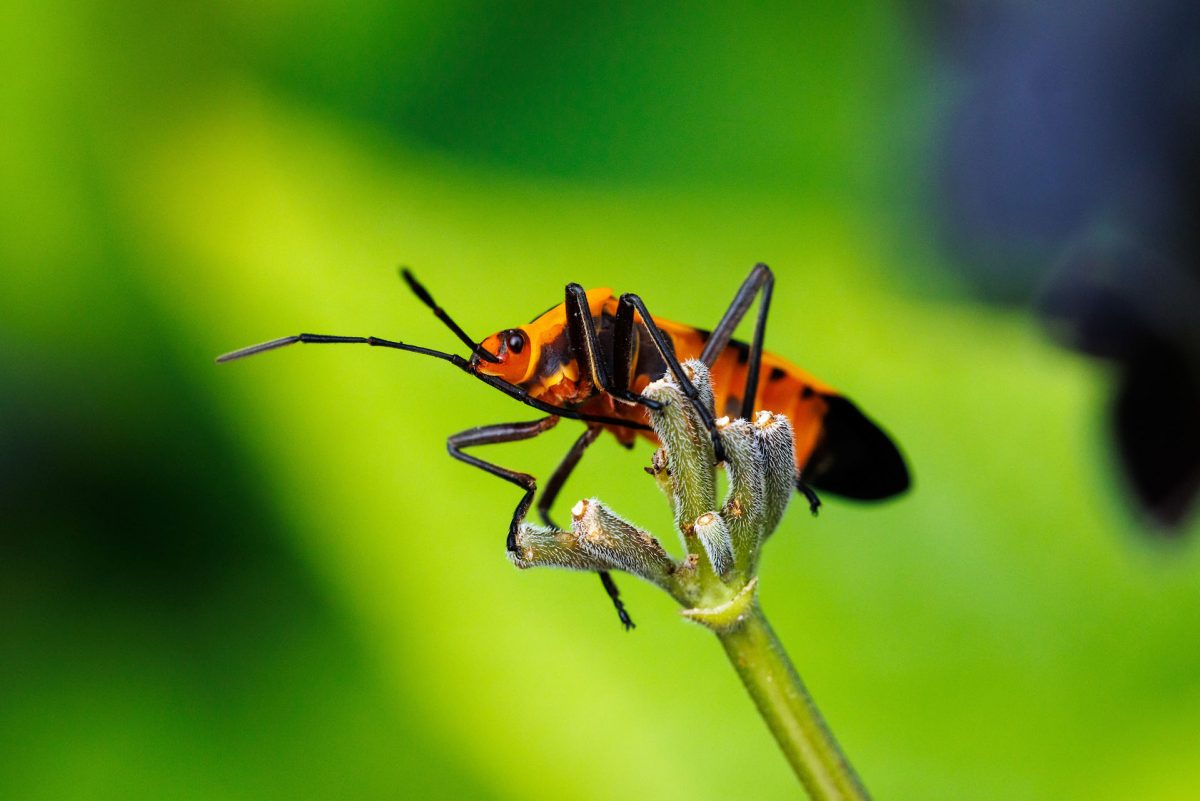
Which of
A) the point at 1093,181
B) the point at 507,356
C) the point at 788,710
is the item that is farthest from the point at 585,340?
the point at 1093,181

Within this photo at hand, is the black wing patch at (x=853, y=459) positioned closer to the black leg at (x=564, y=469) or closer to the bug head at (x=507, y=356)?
the black leg at (x=564, y=469)

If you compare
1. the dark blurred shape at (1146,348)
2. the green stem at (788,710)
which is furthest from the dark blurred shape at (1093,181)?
the green stem at (788,710)

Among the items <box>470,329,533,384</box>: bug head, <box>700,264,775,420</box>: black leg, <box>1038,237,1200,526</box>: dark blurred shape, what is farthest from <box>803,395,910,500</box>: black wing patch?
<box>1038,237,1200,526</box>: dark blurred shape

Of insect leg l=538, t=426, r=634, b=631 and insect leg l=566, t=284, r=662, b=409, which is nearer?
insect leg l=566, t=284, r=662, b=409

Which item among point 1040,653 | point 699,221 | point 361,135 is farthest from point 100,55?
point 1040,653

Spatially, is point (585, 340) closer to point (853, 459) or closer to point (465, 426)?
point (853, 459)

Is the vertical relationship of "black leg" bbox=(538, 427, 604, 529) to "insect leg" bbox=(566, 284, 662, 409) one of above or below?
below

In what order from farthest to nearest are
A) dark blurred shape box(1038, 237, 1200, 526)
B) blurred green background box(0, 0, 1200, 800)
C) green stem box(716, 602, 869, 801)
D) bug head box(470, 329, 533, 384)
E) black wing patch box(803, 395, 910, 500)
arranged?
dark blurred shape box(1038, 237, 1200, 526) → blurred green background box(0, 0, 1200, 800) → black wing patch box(803, 395, 910, 500) → bug head box(470, 329, 533, 384) → green stem box(716, 602, 869, 801)

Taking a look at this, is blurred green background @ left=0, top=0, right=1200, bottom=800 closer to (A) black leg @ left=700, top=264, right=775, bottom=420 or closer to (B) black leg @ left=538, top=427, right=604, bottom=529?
(B) black leg @ left=538, top=427, right=604, bottom=529
